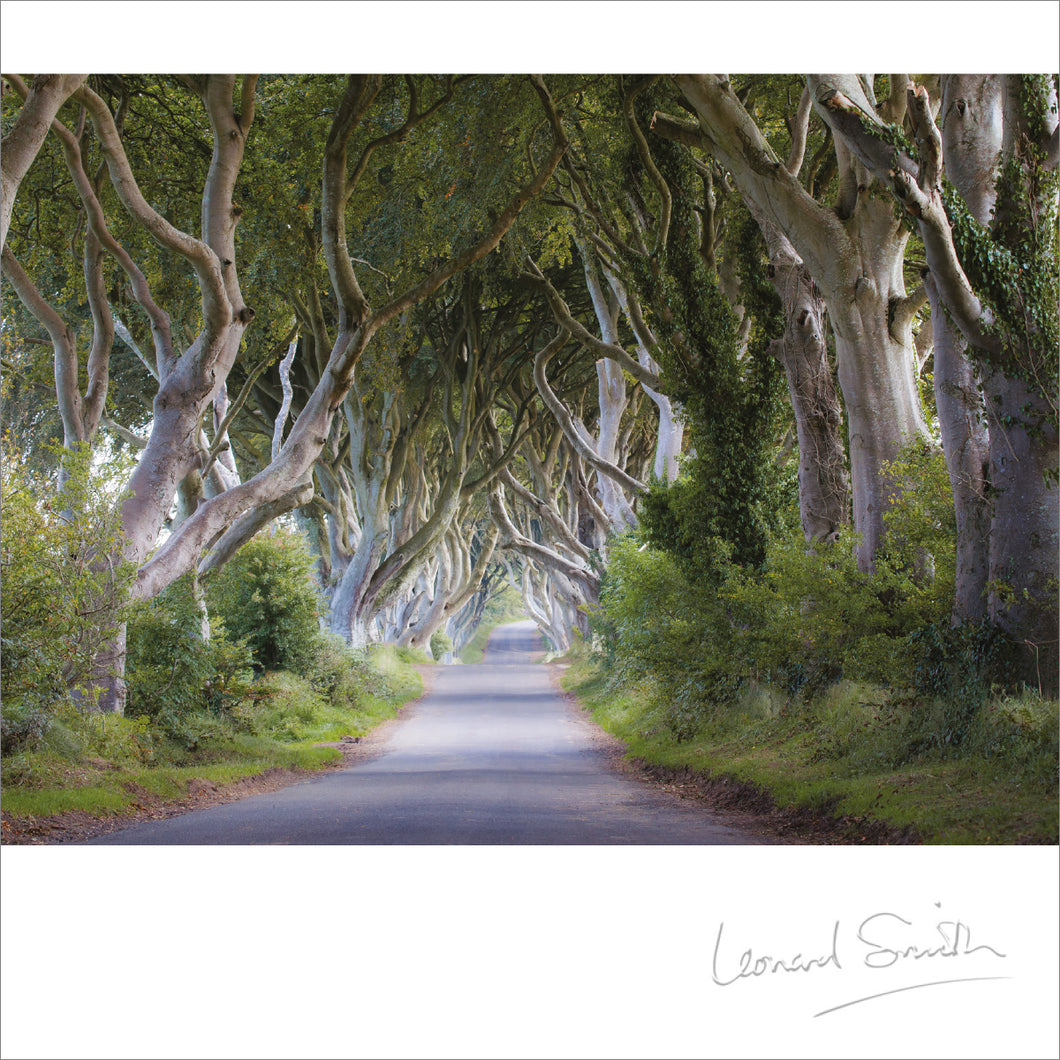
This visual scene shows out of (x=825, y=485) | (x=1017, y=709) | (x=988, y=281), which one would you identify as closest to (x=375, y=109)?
(x=825, y=485)

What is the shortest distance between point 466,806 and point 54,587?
4.16 meters

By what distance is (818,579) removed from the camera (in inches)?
361

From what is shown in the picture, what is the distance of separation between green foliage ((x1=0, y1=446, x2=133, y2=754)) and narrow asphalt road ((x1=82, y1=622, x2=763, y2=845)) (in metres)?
1.76

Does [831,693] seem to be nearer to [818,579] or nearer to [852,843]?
[818,579]

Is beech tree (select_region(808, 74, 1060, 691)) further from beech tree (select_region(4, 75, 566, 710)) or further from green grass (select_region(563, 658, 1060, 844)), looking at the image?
beech tree (select_region(4, 75, 566, 710))

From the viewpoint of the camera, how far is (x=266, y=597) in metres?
15.9

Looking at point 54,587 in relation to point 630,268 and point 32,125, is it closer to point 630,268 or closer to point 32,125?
point 32,125

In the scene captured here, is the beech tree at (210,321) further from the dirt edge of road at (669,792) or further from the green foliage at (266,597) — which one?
the green foliage at (266,597)

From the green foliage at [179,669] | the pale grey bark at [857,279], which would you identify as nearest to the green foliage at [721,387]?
the pale grey bark at [857,279]

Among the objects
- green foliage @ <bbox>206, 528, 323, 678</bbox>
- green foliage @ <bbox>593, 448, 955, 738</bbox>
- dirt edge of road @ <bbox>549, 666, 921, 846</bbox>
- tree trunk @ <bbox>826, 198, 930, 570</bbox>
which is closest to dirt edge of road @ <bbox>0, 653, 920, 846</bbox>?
dirt edge of road @ <bbox>549, 666, 921, 846</bbox>

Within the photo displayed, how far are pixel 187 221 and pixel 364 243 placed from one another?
339cm

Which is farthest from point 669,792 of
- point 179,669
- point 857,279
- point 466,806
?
point 179,669

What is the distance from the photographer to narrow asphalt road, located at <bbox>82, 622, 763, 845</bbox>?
726 cm

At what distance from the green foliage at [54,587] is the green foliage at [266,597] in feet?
18.1
